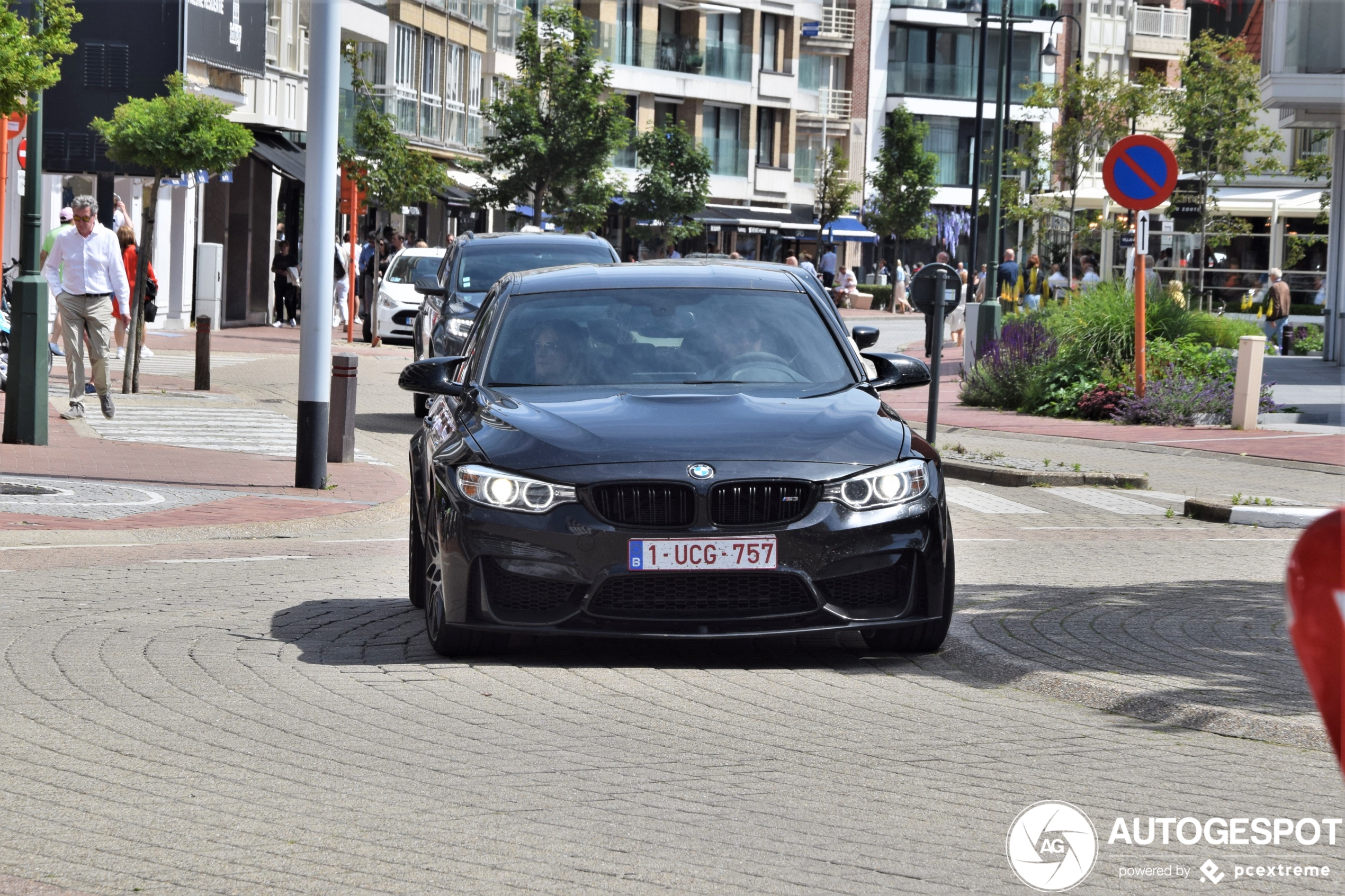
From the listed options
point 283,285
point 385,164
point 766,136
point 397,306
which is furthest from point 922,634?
point 766,136

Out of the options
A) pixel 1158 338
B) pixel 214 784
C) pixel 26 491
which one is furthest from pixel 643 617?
pixel 1158 338

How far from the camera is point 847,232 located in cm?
7981

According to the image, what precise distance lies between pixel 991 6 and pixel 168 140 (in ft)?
248

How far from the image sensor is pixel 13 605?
888 cm

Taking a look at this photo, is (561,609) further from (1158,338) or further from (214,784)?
(1158,338)

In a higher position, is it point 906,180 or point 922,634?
point 906,180

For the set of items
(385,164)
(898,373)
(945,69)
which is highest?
(945,69)

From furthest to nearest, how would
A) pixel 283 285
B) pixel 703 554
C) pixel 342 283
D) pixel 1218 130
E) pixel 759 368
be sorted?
pixel 1218 130
pixel 283 285
pixel 342 283
pixel 759 368
pixel 703 554

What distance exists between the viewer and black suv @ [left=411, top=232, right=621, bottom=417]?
2038cm

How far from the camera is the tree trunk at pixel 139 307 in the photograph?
22.2 metres

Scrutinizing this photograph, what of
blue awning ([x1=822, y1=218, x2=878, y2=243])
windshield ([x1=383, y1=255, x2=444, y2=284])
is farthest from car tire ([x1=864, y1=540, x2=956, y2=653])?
blue awning ([x1=822, y1=218, x2=878, y2=243])

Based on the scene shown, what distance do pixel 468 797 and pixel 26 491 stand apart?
337 inches

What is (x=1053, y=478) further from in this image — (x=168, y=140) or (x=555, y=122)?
(x=555, y=122)

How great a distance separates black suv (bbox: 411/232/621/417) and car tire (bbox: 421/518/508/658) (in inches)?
486
